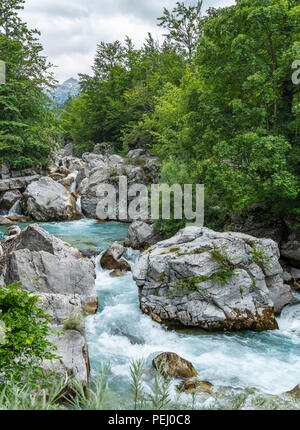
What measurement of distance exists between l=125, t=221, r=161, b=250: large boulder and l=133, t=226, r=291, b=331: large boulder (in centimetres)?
463

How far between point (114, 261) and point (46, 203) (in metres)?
10.3

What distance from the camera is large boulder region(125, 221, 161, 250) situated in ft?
48.7

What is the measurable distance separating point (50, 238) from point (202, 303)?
19.6 ft

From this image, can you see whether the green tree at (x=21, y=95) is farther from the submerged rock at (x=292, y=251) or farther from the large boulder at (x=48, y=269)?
the submerged rock at (x=292, y=251)

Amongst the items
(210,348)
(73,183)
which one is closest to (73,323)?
(210,348)

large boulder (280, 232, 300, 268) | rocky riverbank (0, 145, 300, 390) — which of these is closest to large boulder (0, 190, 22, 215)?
rocky riverbank (0, 145, 300, 390)

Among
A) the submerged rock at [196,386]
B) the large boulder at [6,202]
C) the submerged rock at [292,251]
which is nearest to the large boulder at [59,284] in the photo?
the submerged rock at [196,386]

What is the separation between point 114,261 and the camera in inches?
509

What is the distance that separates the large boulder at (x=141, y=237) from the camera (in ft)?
48.7

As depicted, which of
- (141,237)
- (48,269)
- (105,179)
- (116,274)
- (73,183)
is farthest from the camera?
(73,183)

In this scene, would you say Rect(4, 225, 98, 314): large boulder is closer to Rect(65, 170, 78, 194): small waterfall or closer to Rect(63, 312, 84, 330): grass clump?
Rect(63, 312, 84, 330): grass clump

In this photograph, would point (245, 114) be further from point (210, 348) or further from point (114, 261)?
point (210, 348)
